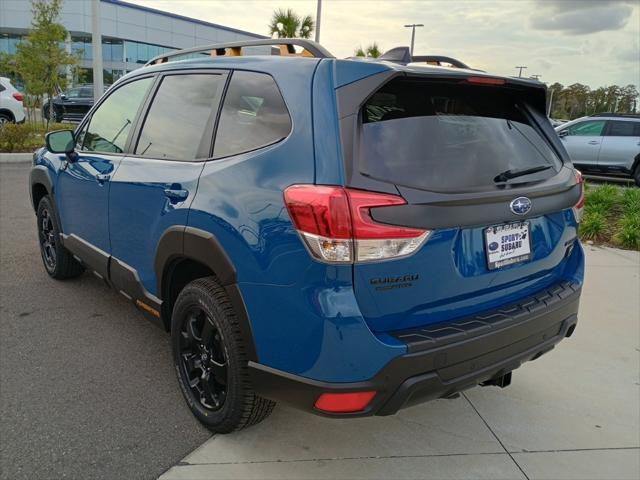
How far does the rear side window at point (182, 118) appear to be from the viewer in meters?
2.70

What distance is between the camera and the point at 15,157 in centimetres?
1221

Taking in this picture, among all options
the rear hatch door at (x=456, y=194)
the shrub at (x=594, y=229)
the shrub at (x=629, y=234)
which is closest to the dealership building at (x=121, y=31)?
the shrub at (x=594, y=229)

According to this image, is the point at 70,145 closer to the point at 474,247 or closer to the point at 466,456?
the point at 474,247

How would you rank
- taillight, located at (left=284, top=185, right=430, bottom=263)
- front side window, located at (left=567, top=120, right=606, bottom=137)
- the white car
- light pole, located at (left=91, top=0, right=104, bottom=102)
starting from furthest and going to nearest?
the white car → light pole, located at (left=91, top=0, right=104, bottom=102) → front side window, located at (left=567, top=120, right=606, bottom=137) → taillight, located at (left=284, top=185, right=430, bottom=263)

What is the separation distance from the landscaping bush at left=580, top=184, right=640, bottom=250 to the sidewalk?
385 centimetres

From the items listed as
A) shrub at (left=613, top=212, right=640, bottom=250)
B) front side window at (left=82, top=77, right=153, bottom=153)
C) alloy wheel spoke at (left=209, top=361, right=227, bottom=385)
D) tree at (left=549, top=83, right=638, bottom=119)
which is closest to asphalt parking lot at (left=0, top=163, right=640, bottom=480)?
alloy wheel spoke at (left=209, top=361, right=227, bottom=385)

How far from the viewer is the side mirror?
4008 mm

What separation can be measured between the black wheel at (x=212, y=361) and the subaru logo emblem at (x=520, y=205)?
1297 millimetres

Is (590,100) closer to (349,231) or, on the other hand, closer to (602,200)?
(602,200)

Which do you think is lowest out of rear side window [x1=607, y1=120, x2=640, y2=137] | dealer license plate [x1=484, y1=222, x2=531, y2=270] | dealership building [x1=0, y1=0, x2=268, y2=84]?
dealer license plate [x1=484, y1=222, x2=531, y2=270]

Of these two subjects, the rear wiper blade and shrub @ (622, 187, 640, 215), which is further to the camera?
shrub @ (622, 187, 640, 215)

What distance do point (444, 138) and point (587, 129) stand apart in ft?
44.7

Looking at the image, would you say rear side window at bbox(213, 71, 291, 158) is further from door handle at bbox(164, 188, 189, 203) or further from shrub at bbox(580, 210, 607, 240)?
shrub at bbox(580, 210, 607, 240)

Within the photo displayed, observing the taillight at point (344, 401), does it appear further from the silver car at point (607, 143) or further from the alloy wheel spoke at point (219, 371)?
the silver car at point (607, 143)
